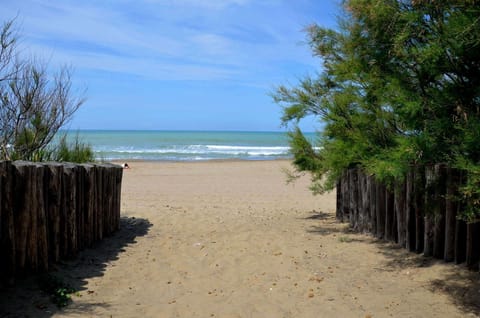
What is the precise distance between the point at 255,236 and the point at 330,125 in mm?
2340

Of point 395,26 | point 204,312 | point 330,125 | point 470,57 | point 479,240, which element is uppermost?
point 395,26

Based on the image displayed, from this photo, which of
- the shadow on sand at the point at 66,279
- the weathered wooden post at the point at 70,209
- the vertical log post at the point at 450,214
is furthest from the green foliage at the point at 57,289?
the vertical log post at the point at 450,214

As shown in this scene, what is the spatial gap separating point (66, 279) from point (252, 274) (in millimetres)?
2239

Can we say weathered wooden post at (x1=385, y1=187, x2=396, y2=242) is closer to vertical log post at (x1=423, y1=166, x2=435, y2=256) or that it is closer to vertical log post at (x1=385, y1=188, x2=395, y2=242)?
vertical log post at (x1=385, y1=188, x2=395, y2=242)

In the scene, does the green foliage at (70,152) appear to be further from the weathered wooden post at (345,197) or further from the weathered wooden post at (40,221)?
the weathered wooden post at (345,197)

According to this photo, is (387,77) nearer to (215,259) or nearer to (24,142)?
(215,259)

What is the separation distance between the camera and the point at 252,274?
6273mm

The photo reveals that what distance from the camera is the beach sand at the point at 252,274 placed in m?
5.02

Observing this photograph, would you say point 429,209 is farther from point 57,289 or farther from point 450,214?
point 57,289

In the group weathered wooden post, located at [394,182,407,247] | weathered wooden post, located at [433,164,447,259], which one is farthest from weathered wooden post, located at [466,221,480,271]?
weathered wooden post, located at [394,182,407,247]

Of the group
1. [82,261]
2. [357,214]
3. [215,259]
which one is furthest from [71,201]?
[357,214]

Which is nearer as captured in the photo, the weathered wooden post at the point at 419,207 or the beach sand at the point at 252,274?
the beach sand at the point at 252,274

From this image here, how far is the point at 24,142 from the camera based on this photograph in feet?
30.8

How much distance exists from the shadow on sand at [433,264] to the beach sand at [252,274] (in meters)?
0.01
